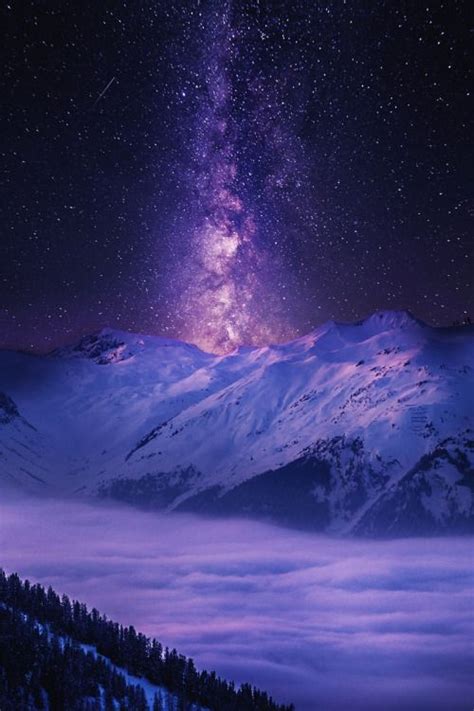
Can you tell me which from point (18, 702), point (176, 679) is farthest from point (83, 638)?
point (18, 702)

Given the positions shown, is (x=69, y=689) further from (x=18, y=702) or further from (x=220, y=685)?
(x=220, y=685)

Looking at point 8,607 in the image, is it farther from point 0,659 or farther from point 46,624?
point 0,659

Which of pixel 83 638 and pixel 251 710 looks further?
pixel 83 638

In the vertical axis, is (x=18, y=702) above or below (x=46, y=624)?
below

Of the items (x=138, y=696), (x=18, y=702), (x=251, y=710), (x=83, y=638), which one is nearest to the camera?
(x=18, y=702)

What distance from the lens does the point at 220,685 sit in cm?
14462

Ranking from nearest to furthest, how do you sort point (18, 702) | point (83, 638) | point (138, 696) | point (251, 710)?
point (18, 702) < point (138, 696) < point (251, 710) < point (83, 638)

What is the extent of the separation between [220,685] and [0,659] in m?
47.7

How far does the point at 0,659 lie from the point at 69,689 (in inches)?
540

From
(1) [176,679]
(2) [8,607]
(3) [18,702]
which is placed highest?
(2) [8,607]

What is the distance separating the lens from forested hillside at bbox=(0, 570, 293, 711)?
106188 mm

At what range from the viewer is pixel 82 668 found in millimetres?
116875

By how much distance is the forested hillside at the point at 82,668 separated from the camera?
10619cm

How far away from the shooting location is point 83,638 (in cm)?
14450
